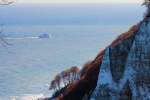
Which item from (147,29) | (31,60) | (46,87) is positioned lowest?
(31,60)

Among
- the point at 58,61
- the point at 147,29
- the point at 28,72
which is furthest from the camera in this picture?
the point at 58,61

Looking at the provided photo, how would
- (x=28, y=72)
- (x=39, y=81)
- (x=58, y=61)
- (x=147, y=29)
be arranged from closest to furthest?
(x=147, y=29) → (x=39, y=81) → (x=28, y=72) → (x=58, y=61)

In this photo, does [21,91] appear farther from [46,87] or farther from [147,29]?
[147,29]

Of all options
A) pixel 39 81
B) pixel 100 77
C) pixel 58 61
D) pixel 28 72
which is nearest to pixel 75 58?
pixel 58 61

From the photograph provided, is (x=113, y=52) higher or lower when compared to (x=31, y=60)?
higher

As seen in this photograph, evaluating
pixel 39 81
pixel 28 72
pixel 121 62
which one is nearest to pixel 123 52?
pixel 121 62

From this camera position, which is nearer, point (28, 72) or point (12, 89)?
point (12, 89)
